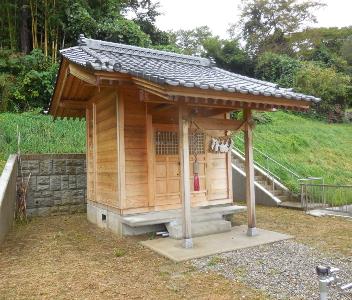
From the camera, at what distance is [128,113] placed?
7.50 m

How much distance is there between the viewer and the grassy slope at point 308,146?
1345 cm

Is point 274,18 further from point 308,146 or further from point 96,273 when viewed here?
point 96,273

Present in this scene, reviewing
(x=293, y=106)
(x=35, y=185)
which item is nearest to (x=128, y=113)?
(x=293, y=106)

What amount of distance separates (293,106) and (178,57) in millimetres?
3818

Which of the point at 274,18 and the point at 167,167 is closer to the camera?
the point at 167,167

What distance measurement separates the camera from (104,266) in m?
5.48

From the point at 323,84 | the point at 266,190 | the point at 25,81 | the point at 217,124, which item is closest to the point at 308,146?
the point at 266,190

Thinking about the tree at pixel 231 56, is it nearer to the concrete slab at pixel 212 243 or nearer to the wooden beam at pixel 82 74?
the wooden beam at pixel 82 74

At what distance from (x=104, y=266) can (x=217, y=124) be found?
3365 mm

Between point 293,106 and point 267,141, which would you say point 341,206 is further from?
point 267,141

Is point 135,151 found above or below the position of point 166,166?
above

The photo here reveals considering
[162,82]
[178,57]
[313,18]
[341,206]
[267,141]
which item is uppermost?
[313,18]

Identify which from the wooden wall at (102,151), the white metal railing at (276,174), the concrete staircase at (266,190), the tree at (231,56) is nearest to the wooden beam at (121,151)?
the wooden wall at (102,151)

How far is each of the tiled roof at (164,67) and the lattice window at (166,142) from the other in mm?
1507
